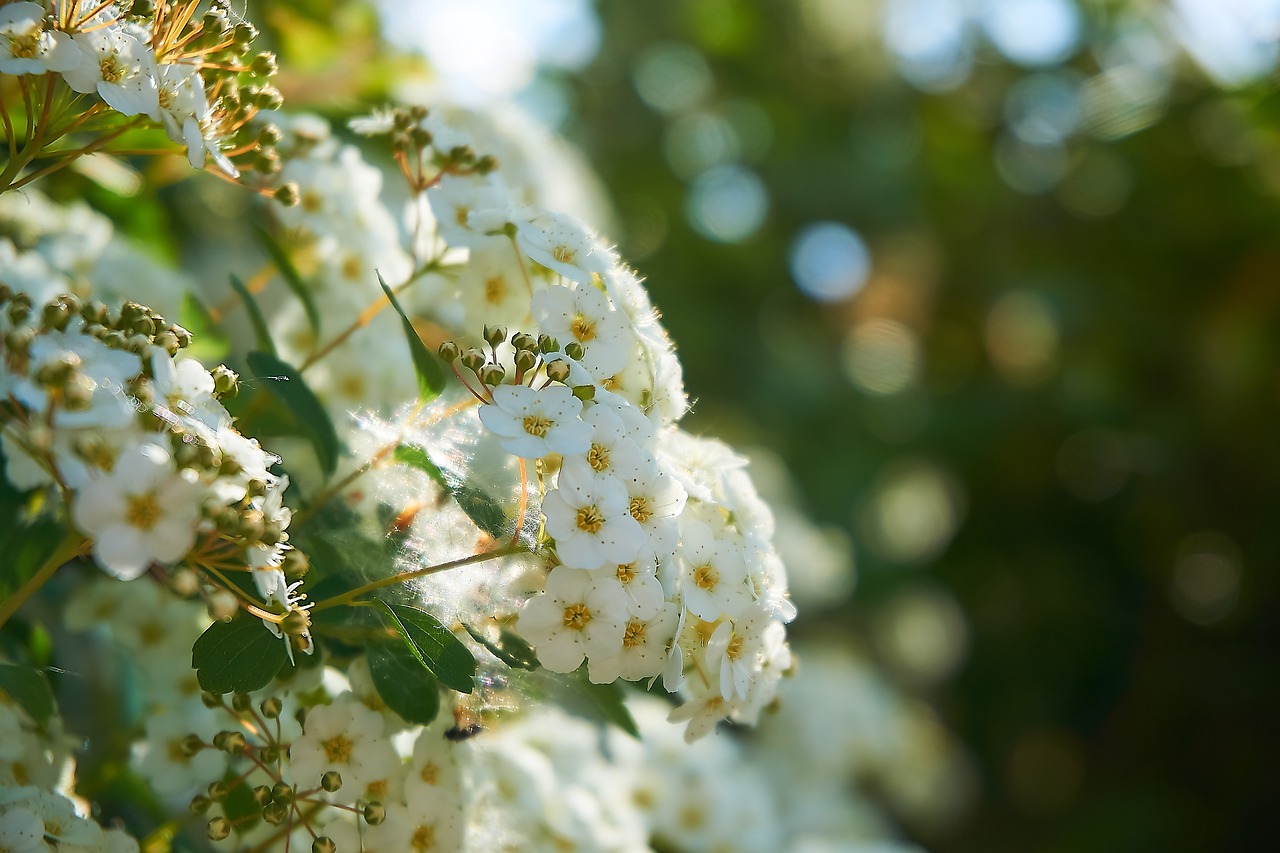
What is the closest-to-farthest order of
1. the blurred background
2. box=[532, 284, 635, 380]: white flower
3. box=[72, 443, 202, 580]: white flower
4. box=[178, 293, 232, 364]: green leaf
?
box=[72, 443, 202, 580]: white flower < box=[532, 284, 635, 380]: white flower < box=[178, 293, 232, 364]: green leaf < the blurred background

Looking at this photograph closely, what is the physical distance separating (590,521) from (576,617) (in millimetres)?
62

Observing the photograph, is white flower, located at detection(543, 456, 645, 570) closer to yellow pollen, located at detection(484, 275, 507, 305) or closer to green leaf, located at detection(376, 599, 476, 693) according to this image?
green leaf, located at detection(376, 599, 476, 693)

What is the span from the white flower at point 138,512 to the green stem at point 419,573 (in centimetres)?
14

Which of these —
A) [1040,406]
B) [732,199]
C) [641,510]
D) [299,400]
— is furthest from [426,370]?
[1040,406]

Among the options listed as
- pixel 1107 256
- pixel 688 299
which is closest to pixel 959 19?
pixel 1107 256

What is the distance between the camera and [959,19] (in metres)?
3.43

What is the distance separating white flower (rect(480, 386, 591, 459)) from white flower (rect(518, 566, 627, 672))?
3.0 inches

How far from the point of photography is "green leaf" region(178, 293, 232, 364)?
98 centimetres

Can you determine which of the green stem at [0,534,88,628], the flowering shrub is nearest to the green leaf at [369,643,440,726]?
the flowering shrub

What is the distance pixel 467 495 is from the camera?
74 centimetres

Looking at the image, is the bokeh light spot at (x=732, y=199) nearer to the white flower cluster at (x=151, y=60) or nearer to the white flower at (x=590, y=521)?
the white flower cluster at (x=151, y=60)

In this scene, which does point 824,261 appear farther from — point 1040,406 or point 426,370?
point 426,370

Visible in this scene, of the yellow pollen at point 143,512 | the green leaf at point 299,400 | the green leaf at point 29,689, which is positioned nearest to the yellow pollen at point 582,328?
the green leaf at point 299,400

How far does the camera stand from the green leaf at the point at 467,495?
72 cm
